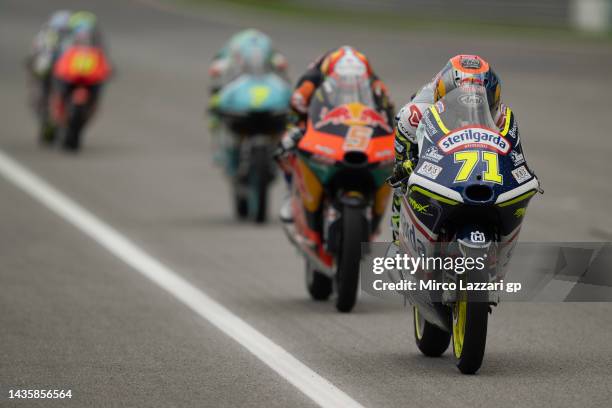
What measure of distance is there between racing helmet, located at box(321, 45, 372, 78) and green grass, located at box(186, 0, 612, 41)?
93.4 feet

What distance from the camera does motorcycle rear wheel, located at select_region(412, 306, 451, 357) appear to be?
9.60 metres

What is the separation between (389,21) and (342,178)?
3432 centimetres

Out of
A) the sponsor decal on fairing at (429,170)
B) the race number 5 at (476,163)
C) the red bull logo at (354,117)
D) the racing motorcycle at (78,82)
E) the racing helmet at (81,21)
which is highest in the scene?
the race number 5 at (476,163)

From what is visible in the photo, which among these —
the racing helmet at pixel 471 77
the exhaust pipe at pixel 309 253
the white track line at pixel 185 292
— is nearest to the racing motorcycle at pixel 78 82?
the white track line at pixel 185 292

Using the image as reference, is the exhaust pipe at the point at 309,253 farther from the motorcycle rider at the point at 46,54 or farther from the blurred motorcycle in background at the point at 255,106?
the motorcycle rider at the point at 46,54

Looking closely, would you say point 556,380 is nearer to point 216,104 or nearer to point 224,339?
point 224,339

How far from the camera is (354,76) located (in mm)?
11891

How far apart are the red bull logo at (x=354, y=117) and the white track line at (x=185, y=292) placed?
149 cm

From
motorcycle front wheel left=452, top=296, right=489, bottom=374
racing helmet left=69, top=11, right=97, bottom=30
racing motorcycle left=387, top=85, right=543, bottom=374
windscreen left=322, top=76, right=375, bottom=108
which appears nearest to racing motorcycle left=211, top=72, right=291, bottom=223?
windscreen left=322, top=76, right=375, bottom=108

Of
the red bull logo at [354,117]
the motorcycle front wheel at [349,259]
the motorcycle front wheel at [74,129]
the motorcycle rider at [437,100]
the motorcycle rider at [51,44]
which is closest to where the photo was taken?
the motorcycle rider at [437,100]

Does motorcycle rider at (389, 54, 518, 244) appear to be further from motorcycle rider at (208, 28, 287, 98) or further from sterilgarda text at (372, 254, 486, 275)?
motorcycle rider at (208, 28, 287, 98)

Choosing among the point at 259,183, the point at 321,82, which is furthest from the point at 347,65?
the point at 259,183

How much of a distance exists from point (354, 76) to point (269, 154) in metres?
5.09

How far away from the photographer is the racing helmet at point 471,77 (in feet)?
30.6
